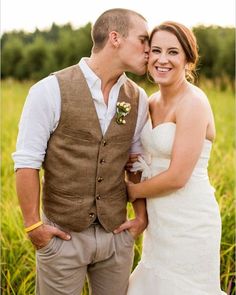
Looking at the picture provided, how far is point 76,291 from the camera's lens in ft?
8.20

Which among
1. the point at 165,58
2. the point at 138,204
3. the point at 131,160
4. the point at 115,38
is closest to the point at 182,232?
the point at 138,204

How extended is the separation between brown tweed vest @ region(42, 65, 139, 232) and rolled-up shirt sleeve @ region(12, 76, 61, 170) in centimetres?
3

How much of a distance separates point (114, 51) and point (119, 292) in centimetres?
122

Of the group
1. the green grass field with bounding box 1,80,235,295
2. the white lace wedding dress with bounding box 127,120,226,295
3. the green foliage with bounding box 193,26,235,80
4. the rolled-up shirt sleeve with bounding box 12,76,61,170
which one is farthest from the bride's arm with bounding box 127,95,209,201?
the green foliage with bounding box 193,26,235,80

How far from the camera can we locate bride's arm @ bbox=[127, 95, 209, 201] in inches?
91.4

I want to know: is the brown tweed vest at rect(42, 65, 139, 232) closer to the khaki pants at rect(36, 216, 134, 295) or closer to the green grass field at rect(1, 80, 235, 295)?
the khaki pants at rect(36, 216, 134, 295)

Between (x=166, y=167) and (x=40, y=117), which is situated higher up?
(x=40, y=117)

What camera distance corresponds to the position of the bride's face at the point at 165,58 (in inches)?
92.4

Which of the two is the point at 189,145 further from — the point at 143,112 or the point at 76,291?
the point at 76,291

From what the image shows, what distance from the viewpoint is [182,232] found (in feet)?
8.30

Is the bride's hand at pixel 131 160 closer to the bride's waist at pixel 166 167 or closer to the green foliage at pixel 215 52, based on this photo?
the bride's waist at pixel 166 167

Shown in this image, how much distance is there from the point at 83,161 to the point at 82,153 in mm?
40

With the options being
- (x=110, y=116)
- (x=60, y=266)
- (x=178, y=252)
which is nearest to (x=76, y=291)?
(x=60, y=266)

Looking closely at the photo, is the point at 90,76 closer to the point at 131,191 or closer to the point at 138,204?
the point at 131,191
